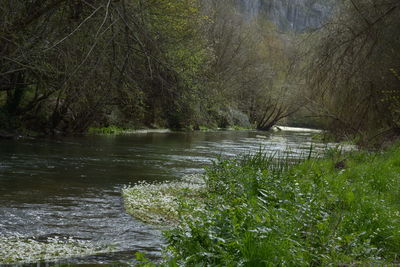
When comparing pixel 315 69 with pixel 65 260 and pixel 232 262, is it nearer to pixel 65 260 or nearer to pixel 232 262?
pixel 65 260

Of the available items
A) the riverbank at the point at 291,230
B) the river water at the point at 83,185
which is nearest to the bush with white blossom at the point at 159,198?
the river water at the point at 83,185

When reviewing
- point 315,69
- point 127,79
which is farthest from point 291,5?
point 127,79

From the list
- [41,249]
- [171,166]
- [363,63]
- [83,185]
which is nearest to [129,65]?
[41,249]

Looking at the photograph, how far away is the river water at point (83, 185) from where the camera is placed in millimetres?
9352

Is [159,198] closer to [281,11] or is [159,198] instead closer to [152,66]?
[152,66]

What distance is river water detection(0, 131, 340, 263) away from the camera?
9352 mm

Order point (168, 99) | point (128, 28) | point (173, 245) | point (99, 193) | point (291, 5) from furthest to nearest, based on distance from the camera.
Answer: point (291, 5) → point (99, 193) → point (168, 99) → point (128, 28) → point (173, 245)

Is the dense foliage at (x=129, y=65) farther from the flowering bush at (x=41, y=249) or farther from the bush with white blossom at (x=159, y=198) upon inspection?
the flowering bush at (x=41, y=249)

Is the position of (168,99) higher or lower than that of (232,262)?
higher

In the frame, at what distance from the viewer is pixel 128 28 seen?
388 inches


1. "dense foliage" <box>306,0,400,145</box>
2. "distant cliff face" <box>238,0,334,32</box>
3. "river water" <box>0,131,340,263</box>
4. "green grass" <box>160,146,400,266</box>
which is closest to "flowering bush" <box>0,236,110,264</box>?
"river water" <box>0,131,340,263</box>

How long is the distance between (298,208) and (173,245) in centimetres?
233

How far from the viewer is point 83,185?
1461 cm

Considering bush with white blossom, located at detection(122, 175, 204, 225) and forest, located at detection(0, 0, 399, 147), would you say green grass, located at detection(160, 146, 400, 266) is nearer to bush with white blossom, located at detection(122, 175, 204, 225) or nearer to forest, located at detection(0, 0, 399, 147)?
bush with white blossom, located at detection(122, 175, 204, 225)
